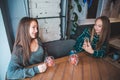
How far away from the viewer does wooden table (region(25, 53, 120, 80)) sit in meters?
0.97

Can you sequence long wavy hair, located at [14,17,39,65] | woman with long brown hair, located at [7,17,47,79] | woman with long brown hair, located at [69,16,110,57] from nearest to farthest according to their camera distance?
1. woman with long brown hair, located at [7,17,47,79]
2. long wavy hair, located at [14,17,39,65]
3. woman with long brown hair, located at [69,16,110,57]

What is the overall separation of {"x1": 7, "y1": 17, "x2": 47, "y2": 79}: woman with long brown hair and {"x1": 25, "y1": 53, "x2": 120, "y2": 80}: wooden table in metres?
0.09

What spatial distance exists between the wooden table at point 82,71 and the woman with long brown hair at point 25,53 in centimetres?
9

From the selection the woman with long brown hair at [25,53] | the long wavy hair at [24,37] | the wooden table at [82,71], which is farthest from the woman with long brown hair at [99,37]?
the long wavy hair at [24,37]

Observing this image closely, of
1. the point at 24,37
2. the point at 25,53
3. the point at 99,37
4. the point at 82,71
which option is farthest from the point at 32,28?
the point at 99,37

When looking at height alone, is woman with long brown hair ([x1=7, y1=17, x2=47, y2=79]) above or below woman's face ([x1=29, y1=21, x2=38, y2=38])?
below

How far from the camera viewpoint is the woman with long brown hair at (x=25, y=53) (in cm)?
94

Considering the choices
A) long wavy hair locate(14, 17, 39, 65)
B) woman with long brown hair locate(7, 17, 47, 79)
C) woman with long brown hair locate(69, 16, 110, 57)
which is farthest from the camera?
woman with long brown hair locate(69, 16, 110, 57)

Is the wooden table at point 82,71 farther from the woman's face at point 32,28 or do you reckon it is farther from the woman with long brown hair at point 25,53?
the woman's face at point 32,28

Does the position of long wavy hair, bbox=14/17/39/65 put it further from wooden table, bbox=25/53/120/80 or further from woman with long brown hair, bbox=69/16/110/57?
woman with long brown hair, bbox=69/16/110/57

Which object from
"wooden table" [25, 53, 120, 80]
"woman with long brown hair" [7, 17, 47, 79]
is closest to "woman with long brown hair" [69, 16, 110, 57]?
"wooden table" [25, 53, 120, 80]

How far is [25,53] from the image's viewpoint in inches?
44.6

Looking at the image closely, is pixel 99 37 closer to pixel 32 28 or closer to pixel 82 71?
pixel 82 71

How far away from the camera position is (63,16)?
77.4 inches
